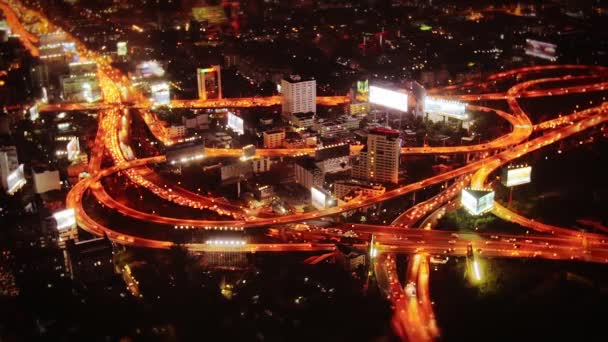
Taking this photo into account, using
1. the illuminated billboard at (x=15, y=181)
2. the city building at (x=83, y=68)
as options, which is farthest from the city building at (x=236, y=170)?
the city building at (x=83, y=68)

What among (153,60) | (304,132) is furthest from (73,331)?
(153,60)

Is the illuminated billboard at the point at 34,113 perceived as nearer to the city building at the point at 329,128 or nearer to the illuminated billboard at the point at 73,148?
the illuminated billboard at the point at 73,148

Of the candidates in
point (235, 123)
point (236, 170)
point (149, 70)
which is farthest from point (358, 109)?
point (149, 70)

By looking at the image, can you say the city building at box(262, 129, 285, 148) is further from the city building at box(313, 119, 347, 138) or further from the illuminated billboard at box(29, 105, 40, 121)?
the illuminated billboard at box(29, 105, 40, 121)

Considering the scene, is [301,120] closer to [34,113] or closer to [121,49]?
[34,113]

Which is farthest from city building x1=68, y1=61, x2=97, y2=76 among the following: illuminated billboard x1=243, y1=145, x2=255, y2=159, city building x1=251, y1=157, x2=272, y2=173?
city building x1=251, y1=157, x2=272, y2=173

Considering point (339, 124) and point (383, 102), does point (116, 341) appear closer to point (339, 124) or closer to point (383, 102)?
point (339, 124)
